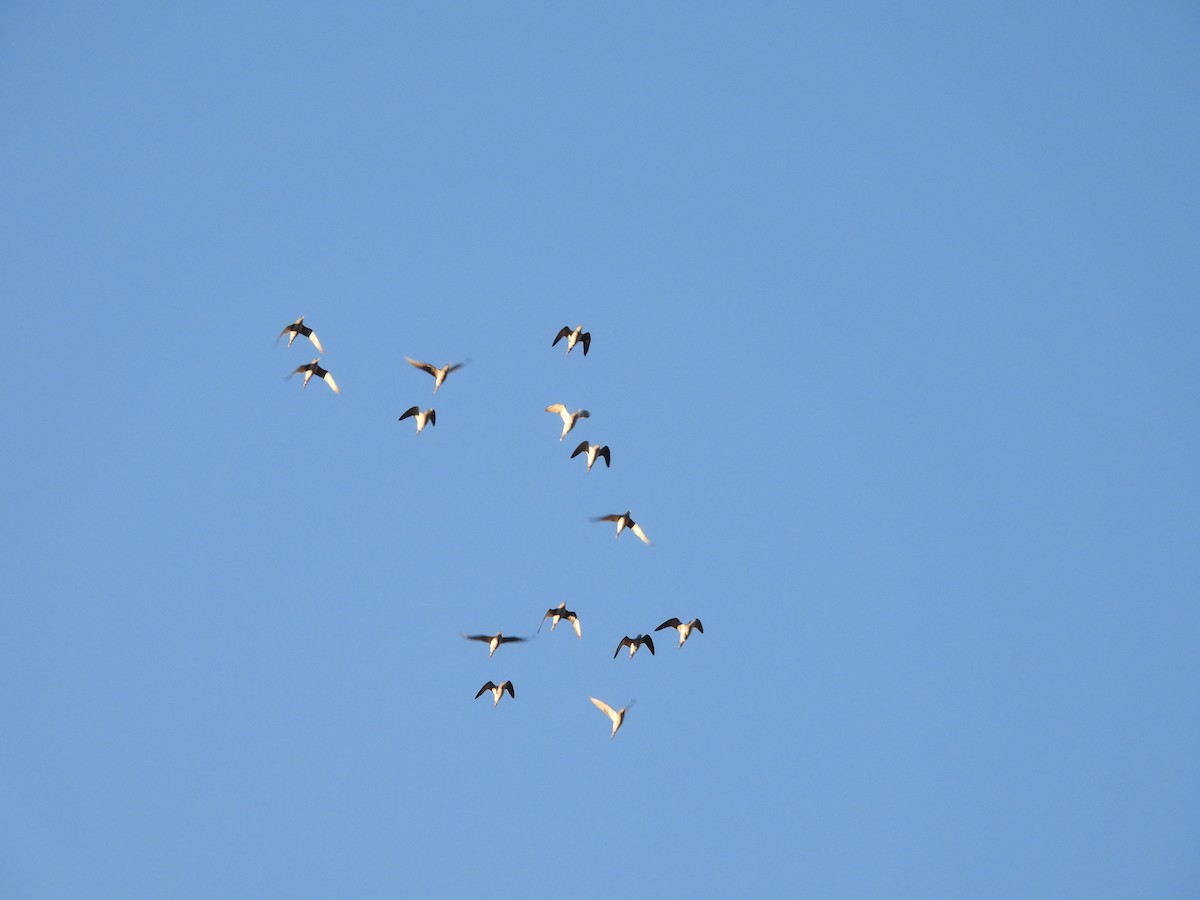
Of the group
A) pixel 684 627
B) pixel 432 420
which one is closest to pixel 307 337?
pixel 432 420

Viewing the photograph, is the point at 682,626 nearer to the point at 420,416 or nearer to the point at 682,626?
the point at 682,626

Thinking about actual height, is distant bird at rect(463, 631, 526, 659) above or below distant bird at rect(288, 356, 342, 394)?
below

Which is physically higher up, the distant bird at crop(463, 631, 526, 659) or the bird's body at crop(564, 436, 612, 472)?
the bird's body at crop(564, 436, 612, 472)

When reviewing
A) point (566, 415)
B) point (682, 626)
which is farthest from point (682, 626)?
point (566, 415)

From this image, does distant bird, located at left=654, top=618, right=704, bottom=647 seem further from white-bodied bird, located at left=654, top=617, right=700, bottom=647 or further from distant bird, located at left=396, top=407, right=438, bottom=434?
distant bird, located at left=396, top=407, right=438, bottom=434

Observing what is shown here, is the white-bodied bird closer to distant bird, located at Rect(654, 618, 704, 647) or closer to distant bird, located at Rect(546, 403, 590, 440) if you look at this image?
distant bird, located at Rect(654, 618, 704, 647)

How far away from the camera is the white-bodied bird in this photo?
256 ft

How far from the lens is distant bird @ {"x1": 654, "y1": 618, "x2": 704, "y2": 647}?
7800 centimetres

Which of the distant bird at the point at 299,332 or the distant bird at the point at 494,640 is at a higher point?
the distant bird at the point at 299,332

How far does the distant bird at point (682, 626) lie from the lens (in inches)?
3071

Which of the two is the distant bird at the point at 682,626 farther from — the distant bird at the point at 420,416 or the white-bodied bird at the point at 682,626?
the distant bird at the point at 420,416

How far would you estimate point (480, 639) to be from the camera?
73.4 metres

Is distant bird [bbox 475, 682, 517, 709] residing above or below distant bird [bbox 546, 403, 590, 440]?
below

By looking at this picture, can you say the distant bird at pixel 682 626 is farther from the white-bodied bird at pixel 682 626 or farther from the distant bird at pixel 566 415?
the distant bird at pixel 566 415
